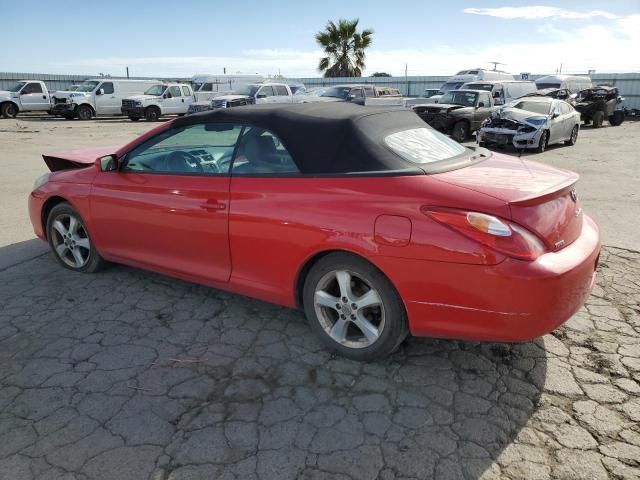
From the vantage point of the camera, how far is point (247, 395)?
2805 millimetres

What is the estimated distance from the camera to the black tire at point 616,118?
23875 mm

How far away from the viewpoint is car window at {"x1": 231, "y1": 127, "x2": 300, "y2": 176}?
3.28 meters

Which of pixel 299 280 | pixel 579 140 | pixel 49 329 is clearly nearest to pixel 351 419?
pixel 299 280

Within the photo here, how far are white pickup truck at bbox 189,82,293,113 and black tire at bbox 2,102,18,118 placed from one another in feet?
28.9

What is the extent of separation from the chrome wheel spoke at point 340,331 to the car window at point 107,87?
26.3 m

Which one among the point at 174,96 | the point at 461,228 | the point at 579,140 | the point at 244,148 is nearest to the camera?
the point at 461,228

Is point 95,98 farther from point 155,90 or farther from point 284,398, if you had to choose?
point 284,398

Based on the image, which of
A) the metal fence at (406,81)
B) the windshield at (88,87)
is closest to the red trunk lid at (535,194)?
the windshield at (88,87)

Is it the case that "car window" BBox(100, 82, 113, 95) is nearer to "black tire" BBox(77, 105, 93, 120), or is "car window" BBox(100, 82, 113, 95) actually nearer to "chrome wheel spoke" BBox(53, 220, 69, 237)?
"black tire" BBox(77, 105, 93, 120)

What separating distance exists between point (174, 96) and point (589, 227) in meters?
25.6

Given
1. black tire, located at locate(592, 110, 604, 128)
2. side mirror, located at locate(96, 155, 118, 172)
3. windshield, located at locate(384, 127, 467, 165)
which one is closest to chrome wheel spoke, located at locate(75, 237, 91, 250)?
side mirror, located at locate(96, 155, 118, 172)

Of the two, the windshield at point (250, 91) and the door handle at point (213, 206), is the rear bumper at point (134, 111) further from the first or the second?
the door handle at point (213, 206)

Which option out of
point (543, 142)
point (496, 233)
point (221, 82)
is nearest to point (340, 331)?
point (496, 233)

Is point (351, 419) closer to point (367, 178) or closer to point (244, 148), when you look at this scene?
point (367, 178)
